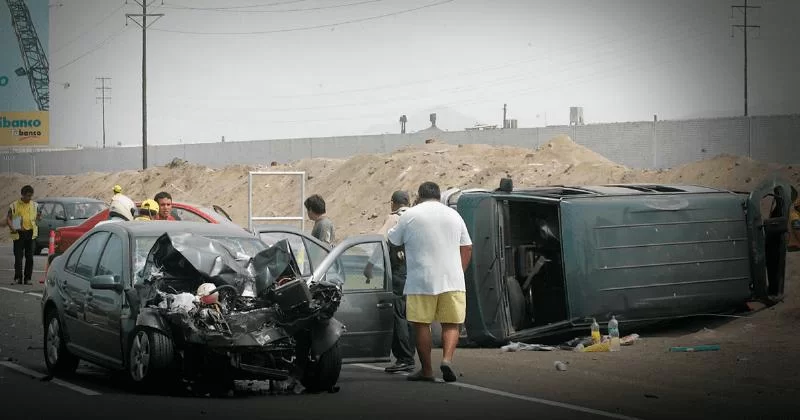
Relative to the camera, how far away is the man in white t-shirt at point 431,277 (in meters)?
12.6

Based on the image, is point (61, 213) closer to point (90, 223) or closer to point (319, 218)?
point (90, 223)

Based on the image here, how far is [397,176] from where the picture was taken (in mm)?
50125

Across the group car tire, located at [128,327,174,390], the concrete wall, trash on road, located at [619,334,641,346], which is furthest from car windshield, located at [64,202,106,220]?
car tire, located at [128,327,174,390]

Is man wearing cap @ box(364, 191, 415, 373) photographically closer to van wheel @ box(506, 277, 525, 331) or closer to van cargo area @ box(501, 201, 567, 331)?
van wheel @ box(506, 277, 525, 331)

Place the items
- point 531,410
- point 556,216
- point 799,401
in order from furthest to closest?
point 556,216 < point 799,401 < point 531,410

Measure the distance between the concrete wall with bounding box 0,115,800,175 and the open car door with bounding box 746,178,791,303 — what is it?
30633 mm

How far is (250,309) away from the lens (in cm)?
1138

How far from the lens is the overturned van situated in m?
15.2

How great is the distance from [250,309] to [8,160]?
88541 mm

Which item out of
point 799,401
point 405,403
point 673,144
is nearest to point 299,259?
point 405,403

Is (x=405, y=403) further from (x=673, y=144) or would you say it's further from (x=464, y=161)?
(x=673, y=144)

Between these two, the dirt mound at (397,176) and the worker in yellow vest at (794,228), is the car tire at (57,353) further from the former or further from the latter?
the dirt mound at (397,176)

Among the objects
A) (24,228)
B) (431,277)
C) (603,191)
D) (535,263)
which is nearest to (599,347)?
(535,263)

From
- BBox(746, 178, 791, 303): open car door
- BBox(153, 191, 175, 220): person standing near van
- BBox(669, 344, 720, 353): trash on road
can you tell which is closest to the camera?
BBox(669, 344, 720, 353): trash on road
